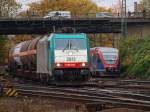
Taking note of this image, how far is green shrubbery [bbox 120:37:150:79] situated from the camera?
43344mm

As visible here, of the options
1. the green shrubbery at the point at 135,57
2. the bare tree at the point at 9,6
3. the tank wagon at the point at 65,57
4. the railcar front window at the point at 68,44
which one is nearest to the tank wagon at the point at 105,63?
the green shrubbery at the point at 135,57

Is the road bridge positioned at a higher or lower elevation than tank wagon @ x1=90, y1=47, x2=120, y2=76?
higher

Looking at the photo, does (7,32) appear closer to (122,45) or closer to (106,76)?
(122,45)

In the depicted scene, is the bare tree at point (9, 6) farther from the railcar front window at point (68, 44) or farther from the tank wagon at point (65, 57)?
the railcar front window at point (68, 44)

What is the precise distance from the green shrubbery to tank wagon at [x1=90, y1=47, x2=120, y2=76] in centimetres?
91

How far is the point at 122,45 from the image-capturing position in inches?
2185

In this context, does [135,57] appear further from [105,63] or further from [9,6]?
[9,6]

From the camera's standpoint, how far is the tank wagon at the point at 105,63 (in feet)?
159

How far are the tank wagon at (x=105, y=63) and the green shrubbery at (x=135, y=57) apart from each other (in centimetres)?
91

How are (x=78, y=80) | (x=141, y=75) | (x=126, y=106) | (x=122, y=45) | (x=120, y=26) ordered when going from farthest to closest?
1. (x=120, y=26)
2. (x=122, y=45)
3. (x=141, y=75)
4. (x=78, y=80)
5. (x=126, y=106)

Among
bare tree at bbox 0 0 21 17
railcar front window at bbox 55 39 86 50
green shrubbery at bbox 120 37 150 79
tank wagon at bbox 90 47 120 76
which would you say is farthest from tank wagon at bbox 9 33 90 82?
bare tree at bbox 0 0 21 17

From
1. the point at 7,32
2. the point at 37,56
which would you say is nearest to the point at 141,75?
the point at 37,56

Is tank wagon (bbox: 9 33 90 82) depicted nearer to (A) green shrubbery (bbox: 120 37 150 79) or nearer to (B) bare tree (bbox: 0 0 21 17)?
(A) green shrubbery (bbox: 120 37 150 79)

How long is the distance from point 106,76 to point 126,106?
3290cm
